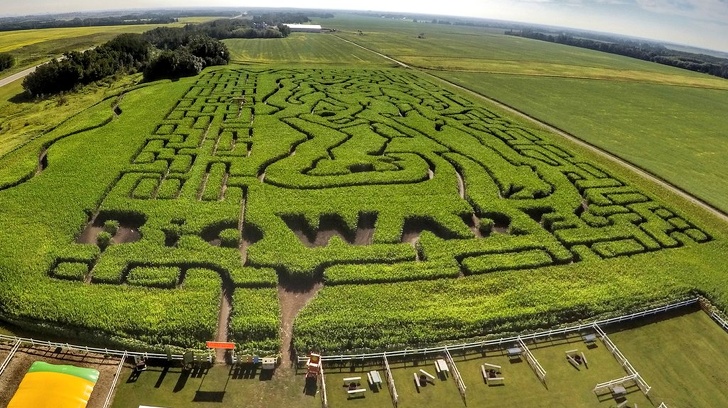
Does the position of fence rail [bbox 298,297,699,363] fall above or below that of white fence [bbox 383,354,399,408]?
above

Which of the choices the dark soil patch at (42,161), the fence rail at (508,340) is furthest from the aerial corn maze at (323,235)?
the fence rail at (508,340)

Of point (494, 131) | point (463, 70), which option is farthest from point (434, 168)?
point (463, 70)

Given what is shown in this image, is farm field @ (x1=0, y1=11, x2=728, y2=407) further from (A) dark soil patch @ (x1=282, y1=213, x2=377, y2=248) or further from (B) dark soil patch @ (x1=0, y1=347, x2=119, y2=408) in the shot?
(B) dark soil patch @ (x1=0, y1=347, x2=119, y2=408)

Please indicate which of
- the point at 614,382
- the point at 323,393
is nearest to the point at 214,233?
the point at 323,393

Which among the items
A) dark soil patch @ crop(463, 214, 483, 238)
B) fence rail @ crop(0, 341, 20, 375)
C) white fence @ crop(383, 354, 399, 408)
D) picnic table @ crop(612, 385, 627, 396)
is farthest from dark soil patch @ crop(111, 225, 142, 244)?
picnic table @ crop(612, 385, 627, 396)

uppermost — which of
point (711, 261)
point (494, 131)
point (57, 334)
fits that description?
point (494, 131)

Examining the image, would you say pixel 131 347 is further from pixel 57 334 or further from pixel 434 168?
pixel 434 168

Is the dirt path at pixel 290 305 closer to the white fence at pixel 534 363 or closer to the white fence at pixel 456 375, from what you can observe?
the white fence at pixel 456 375

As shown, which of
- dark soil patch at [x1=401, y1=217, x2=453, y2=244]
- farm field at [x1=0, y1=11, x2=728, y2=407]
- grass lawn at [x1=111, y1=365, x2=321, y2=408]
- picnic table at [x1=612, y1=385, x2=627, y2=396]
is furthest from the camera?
dark soil patch at [x1=401, y1=217, x2=453, y2=244]
